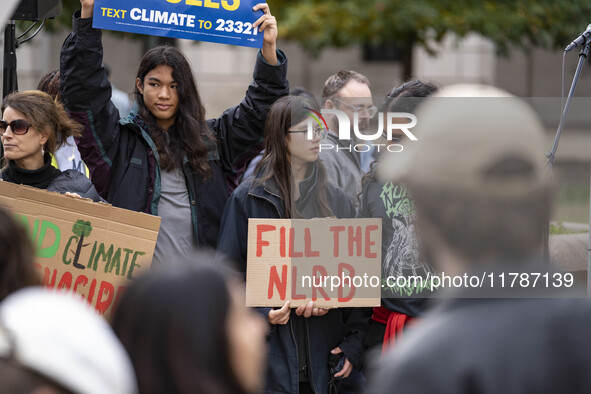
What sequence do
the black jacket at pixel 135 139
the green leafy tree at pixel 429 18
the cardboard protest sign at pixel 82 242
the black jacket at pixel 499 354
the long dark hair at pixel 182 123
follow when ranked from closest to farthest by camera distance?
the black jacket at pixel 499 354, the cardboard protest sign at pixel 82 242, the black jacket at pixel 135 139, the long dark hair at pixel 182 123, the green leafy tree at pixel 429 18

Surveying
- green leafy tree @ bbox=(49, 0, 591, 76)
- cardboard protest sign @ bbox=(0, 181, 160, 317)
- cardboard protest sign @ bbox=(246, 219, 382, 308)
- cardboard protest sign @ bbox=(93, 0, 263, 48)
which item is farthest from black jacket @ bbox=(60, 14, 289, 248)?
green leafy tree @ bbox=(49, 0, 591, 76)

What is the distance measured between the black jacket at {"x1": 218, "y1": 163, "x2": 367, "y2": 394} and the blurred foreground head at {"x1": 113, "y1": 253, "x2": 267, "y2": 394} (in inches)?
93.6

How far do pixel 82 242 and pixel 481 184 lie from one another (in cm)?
268

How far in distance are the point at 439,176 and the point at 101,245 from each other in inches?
102

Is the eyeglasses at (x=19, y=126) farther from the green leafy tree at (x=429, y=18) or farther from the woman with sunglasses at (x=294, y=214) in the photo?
the green leafy tree at (x=429, y=18)

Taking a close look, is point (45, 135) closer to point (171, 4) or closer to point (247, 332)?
point (171, 4)

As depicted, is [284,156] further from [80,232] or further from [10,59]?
[10,59]

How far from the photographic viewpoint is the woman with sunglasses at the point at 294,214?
4105mm

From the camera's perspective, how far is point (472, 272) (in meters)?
1.69

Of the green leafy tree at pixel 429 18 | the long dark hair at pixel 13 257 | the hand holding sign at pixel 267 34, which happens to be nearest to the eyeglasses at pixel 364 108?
the hand holding sign at pixel 267 34

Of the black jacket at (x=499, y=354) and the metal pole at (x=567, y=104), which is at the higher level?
the metal pole at (x=567, y=104)

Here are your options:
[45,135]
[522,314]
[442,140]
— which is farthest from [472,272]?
[45,135]

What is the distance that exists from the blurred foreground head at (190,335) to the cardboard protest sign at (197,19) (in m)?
2.86

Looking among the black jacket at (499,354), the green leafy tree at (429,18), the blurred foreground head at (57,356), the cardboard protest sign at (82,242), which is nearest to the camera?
the blurred foreground head at (57,356)
